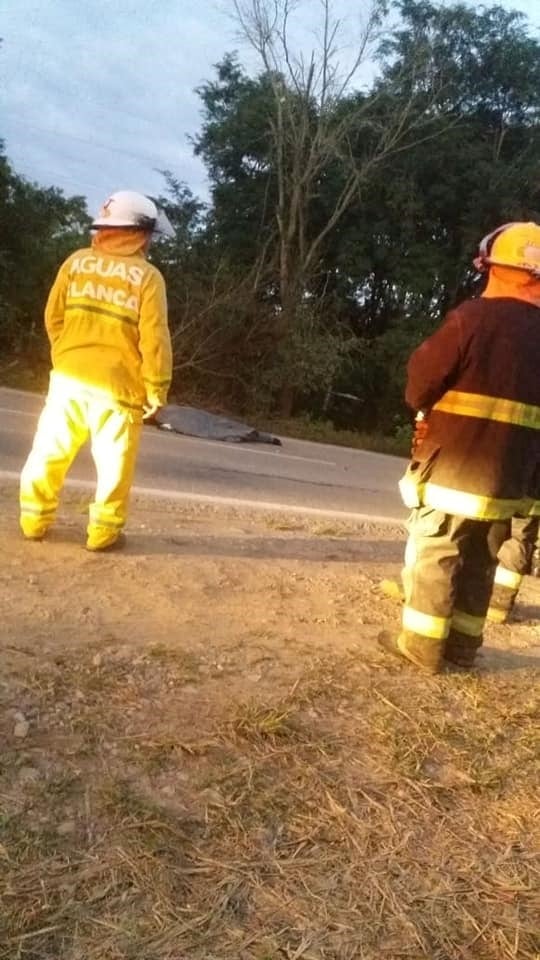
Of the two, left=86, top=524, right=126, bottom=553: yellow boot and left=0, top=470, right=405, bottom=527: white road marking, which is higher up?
left=86, top=524, right=126, bottom=553: yellow boot

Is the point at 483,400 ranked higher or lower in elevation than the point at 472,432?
higher

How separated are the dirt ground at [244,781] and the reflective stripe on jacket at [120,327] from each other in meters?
0.91

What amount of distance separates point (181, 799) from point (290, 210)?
22475mm

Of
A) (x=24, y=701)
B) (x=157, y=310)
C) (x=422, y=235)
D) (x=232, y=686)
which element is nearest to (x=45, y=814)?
(x=24, y=701)

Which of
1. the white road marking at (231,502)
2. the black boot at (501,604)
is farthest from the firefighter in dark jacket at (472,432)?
the white road marking at (231,502)

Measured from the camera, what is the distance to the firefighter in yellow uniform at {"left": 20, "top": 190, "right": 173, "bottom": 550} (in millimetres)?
4656

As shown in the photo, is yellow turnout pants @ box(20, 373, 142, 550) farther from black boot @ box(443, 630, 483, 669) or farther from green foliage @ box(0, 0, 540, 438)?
green foliage @ box(0, 0, 540, 438)

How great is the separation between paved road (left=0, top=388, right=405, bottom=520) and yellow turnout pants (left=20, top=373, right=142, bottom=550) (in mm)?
2144

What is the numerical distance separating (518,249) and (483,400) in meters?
0.62

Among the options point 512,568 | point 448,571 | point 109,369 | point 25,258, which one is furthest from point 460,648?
point 25,258

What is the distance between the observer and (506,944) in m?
2.20

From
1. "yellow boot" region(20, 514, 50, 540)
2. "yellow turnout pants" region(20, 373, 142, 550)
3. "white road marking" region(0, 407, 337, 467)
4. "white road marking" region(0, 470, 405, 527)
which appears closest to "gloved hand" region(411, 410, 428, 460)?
"yellow turnout pants" region(20, 373, 142, 550)

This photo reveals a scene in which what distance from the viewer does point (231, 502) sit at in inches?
276

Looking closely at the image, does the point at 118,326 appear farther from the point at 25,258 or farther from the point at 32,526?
the point at 25,258
